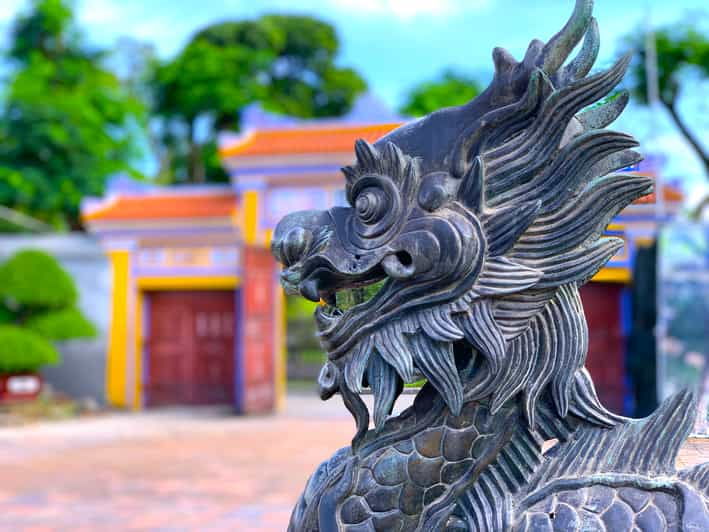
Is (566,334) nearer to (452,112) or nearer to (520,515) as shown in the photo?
(520,515)

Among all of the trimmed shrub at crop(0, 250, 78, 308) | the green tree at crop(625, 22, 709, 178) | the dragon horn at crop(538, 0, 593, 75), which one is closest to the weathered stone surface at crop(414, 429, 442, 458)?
the dragon horn at crop(538, 0, 593, 75)

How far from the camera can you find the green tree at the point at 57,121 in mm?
12117


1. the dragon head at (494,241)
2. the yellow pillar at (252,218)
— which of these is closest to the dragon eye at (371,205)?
the dragon head at (494,241)

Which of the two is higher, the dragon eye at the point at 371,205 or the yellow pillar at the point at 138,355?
the dragon eye at the point at 371,205

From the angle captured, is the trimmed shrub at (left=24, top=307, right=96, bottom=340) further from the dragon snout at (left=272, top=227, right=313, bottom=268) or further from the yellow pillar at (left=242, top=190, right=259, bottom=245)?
the dragon snout at (left=272, top=227, right=313, bottom=268)

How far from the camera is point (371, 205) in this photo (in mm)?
1101

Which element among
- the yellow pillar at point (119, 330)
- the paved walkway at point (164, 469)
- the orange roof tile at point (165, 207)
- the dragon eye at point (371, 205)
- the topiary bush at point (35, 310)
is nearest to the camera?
the dragon eye at point (371, 205)

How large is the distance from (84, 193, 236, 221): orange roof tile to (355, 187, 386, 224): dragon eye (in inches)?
297

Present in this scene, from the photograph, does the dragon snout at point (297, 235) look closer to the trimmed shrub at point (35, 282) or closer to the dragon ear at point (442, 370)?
the dragon ear at point (442, 370)

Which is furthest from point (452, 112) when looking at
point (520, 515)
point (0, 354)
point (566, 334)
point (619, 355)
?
point (0, 354)

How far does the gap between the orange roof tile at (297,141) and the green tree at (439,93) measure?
28.0 ft

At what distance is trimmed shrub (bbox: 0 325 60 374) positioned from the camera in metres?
7.66

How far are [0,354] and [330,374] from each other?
Result: 7545mm

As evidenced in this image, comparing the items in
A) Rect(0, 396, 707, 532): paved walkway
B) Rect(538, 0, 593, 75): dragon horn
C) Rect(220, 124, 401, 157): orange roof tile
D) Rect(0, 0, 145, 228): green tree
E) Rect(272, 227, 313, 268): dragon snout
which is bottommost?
Rect(0, 396, 707, 532): paved walkway
